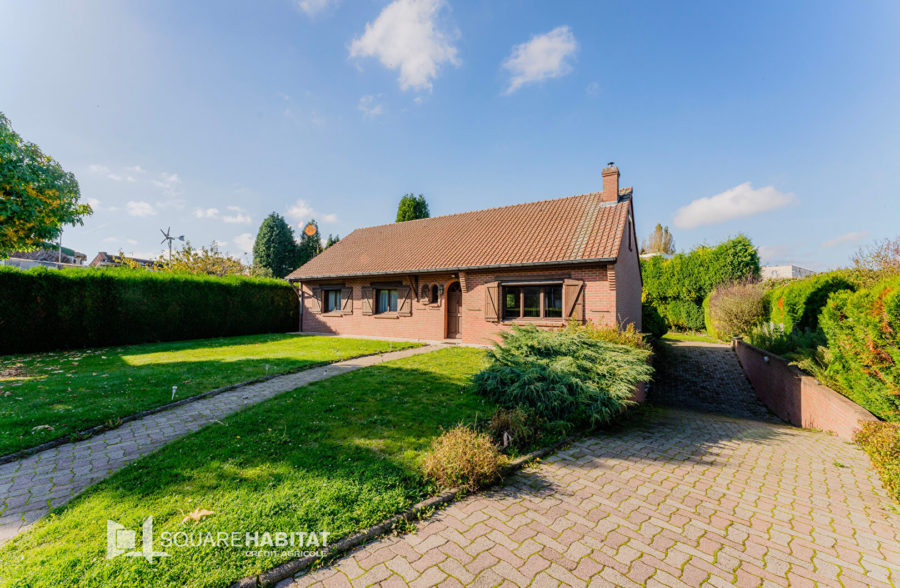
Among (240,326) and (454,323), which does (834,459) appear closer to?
(454,323)

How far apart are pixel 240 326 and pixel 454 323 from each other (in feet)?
35.7

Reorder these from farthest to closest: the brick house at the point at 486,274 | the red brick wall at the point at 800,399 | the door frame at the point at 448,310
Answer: the door frame at the point at 448,310 < the brick house at the point at 486,274 < the red brick wall at the point at 800,399

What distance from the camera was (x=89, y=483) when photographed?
341 centimetres

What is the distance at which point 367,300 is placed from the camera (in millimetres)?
15891

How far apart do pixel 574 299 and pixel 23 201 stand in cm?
1419

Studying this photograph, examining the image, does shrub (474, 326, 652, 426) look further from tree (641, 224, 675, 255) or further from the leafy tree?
tree (641, 224, 675, 255)

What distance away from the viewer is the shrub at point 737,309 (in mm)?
16828

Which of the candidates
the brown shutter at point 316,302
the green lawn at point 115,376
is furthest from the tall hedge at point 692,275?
the green lawn at point 115,376

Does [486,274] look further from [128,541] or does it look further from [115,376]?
[128,541]

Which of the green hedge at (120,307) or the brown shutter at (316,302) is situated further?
the brown shutter at (316,302)

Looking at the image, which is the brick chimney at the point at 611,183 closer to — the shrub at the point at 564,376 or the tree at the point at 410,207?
the shrub at the point at 564,376

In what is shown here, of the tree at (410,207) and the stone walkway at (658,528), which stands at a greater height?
the tree at (410,207)

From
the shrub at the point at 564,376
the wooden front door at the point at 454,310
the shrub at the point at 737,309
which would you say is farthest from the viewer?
the shrub at the point at 737,309

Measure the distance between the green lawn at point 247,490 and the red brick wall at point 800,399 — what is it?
21.0 feet
